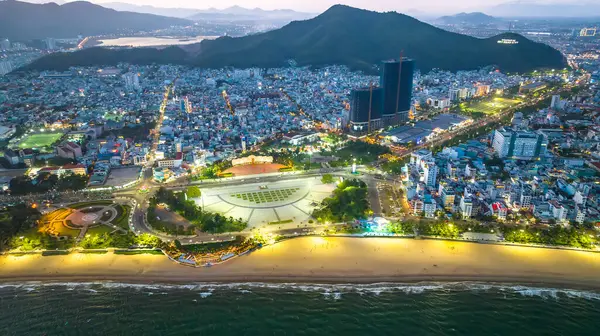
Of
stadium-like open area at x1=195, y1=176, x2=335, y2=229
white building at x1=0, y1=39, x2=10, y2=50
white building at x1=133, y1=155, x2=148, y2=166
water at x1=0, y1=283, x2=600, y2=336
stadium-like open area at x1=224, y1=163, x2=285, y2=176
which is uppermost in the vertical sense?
white building at x1=0, y1=39, x2=10, y2=50

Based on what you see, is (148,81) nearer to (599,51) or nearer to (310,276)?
(310,276)

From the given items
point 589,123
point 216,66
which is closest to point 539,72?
point 589,123

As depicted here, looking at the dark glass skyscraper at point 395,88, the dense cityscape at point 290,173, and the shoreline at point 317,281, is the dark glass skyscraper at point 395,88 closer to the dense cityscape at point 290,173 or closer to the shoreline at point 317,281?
the dense cityscape at point 290,173

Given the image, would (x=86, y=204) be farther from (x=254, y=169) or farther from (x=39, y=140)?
(x=39, y=140)

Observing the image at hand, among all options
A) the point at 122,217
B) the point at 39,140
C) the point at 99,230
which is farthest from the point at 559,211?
the point at 39,140

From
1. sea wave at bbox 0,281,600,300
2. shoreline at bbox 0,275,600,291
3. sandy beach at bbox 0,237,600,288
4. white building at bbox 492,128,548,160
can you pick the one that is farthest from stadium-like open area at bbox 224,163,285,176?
white building at bbox 492,128,548,160

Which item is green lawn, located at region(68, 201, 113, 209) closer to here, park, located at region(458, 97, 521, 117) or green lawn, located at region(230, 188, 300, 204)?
green lawn, located at region(230, 188, 300, 204)
